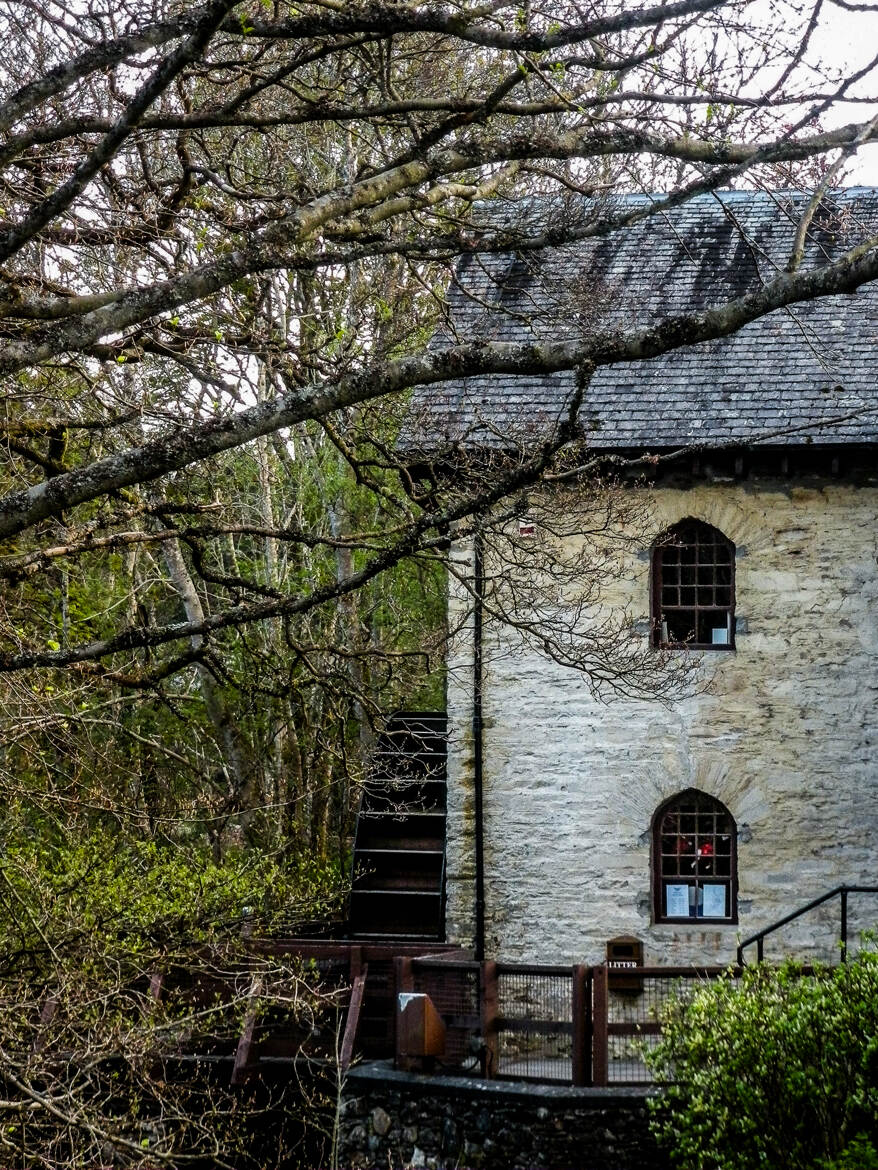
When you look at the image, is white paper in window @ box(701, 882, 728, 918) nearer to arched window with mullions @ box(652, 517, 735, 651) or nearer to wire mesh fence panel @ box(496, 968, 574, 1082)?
wire mesh fence panel @ box(496, 968, 574, 1082)

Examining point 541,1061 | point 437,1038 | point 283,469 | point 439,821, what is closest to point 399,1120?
point 437,1038

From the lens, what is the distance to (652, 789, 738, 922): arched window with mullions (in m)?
13.1

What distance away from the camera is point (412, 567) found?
66.7 ft

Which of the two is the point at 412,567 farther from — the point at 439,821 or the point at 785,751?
the point at 785,751

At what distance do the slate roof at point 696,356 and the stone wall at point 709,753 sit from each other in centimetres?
70

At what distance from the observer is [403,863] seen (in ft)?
47.6

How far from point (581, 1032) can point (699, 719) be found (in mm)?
3932

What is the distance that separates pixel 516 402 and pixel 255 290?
5.24 metres

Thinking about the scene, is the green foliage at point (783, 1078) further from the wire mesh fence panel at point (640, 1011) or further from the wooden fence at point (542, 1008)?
the wooden fence at point (542, 1008)

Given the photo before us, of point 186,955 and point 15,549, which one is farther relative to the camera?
point 15,549

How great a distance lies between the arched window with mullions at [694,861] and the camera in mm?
13078

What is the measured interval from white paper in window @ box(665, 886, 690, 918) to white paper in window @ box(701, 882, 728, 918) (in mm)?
150

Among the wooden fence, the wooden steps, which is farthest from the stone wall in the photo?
the wooden fence

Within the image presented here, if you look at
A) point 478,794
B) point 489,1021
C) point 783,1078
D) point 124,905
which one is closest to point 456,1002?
point 489,1021
